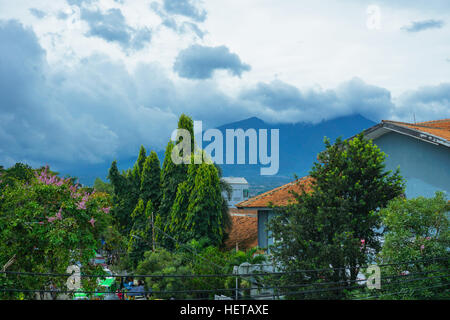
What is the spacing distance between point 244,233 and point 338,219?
15965 millimetres

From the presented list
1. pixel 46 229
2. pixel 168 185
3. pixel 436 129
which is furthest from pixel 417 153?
pixel 168 185

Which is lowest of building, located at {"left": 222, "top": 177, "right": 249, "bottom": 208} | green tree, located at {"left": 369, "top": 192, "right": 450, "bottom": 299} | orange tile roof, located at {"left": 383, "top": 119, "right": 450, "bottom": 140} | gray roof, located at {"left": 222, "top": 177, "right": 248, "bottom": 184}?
green tree, located at {"left": 369, "top": 192, "right": 450, "bottom": 299}

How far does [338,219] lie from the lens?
39.0ft

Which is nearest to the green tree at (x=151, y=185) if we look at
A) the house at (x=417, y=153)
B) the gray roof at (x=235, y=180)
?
the house at (x=417, y=153)

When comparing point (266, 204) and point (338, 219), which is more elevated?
point (266, 204)

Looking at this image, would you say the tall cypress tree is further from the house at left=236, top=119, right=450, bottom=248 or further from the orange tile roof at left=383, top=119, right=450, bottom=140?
the orange tile roof at left=383, top=119, right=450, bottom=140

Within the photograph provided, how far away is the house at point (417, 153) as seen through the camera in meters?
14.7

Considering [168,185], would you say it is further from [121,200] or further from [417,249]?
[417,249]

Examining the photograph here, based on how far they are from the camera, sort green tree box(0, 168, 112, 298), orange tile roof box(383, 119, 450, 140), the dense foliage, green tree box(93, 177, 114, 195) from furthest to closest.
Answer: green tree box(93, 177, 114, 195)
the dense foliage
orange tile roof box(383, 119, 450, 140)
green tree box(0, 168, 112, 298)

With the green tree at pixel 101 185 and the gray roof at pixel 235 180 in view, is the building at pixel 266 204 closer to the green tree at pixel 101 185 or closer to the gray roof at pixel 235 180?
the green tree at pixel 101 185

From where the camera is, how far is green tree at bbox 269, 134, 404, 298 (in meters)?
11.7

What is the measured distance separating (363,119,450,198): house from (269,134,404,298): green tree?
3134 millimetres

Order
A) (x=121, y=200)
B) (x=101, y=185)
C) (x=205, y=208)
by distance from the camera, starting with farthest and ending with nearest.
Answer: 1. (x=101, y=185)
2. (x=121, y=200)
3. (x=205, y=208)

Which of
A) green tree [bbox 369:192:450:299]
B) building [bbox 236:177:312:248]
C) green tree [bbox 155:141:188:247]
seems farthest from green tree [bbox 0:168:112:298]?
green tree [bbox 155:141:188:247]
